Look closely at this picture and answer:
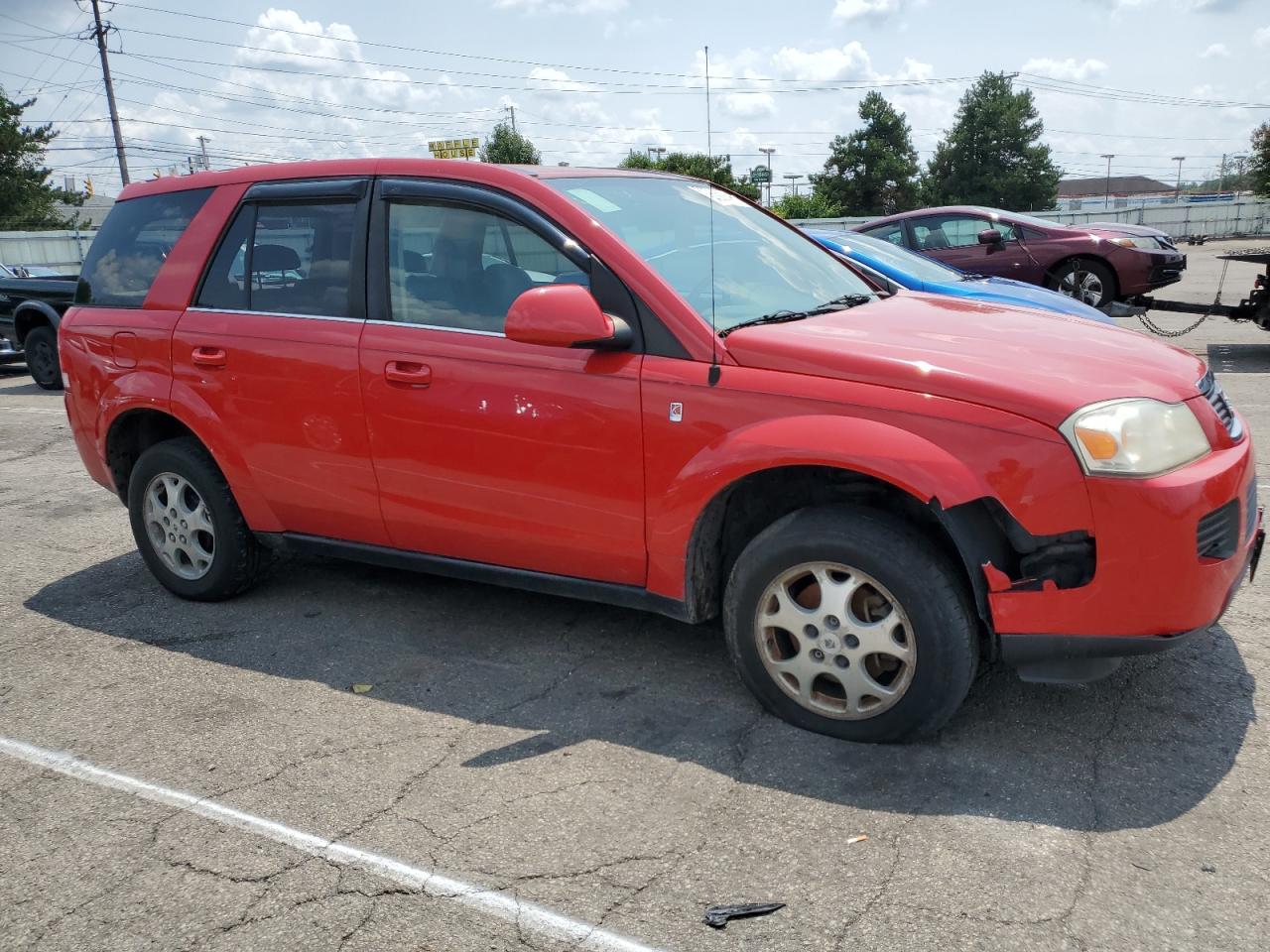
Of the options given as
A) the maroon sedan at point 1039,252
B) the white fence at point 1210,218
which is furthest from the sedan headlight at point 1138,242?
the white fence at point 1210,218

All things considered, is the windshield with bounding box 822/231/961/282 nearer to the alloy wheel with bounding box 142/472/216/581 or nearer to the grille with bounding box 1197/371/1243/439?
the grille with bounding box 1197/371/1243/439

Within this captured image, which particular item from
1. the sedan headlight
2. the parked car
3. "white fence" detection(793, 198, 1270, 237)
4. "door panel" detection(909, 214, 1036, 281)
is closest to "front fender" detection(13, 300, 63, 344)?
the parked car

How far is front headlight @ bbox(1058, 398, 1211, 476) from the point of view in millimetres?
2863

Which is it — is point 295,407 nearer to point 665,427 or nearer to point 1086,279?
point 665,427

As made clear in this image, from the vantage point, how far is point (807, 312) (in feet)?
12.3

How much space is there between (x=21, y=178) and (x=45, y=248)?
17944mm

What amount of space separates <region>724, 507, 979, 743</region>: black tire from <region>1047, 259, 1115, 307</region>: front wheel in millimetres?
11662

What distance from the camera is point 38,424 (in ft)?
35.0

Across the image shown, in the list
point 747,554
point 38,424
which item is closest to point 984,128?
point 38,424

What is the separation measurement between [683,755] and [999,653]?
99 cm

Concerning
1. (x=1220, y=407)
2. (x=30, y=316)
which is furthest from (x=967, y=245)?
(x=30, y=316)

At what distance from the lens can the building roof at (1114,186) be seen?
13438cm

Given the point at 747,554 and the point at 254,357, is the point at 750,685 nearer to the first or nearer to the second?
the point at 747,554

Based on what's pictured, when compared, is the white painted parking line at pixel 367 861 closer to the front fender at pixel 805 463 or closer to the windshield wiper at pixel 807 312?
the front fender at pixel 805 463
